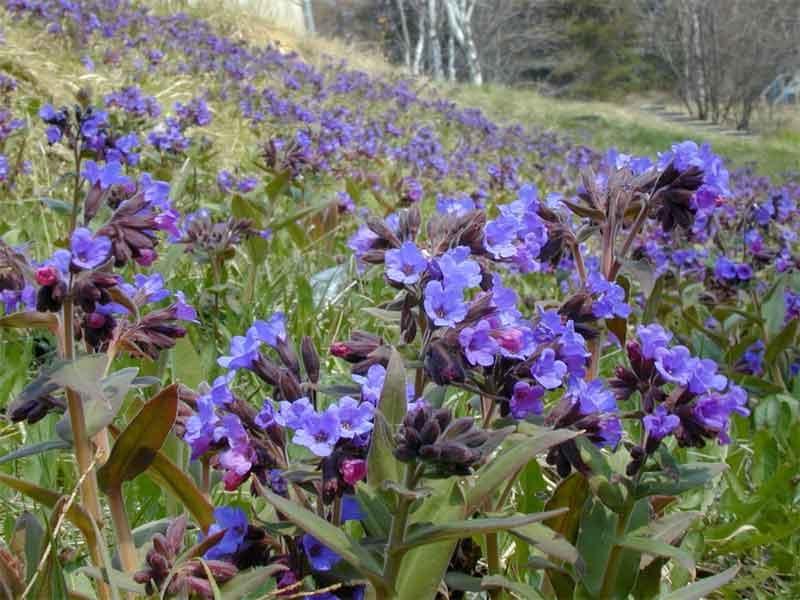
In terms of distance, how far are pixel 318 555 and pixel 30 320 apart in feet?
1.55

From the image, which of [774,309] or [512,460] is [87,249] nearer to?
[512,460]

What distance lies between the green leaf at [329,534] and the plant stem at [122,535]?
316 millimetres

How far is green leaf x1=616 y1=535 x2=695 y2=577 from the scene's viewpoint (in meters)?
1.14

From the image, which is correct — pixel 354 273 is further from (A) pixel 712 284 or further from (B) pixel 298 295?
(A) pixel 712 284

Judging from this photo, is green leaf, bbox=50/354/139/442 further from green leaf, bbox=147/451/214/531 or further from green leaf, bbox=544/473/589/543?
green leaf, bbox=544/473/589/543

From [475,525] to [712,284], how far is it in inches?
109

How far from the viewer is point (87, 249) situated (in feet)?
3.82

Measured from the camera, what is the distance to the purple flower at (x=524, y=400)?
3.86ft

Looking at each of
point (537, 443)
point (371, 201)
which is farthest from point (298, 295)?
point (371, 201)

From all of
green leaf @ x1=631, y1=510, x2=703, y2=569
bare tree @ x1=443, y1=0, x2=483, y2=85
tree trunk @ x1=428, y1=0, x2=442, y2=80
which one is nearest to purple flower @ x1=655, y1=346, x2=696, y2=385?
green leaf @ x1=631, y1=510, x2=703, y2=569

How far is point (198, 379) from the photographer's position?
68.9 inches

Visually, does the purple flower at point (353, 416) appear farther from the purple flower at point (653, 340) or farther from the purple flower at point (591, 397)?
the purple flower at point (653, 340)

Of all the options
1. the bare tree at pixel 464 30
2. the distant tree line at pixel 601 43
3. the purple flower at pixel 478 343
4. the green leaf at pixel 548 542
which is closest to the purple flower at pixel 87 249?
the purple flower at pixel 478 343

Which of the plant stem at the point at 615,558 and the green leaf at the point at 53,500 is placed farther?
the plant stem at the point at 615,558
